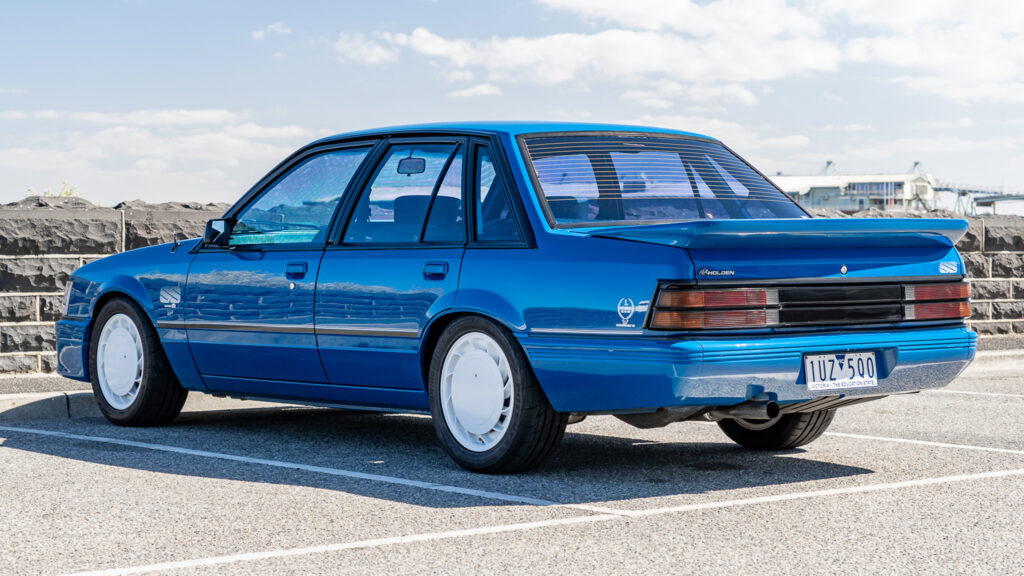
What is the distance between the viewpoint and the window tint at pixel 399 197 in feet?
21.3

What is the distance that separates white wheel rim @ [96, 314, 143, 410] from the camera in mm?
7833

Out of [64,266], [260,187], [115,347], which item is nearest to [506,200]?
[260,187]

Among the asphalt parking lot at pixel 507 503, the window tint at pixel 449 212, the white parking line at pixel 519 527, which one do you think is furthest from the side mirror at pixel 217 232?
the white parking line at pixel 519 527

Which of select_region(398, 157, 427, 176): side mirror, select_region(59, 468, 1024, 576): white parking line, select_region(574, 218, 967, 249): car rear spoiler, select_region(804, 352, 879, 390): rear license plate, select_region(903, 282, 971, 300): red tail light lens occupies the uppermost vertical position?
select_region(398, 157, 427, 176): side mirror

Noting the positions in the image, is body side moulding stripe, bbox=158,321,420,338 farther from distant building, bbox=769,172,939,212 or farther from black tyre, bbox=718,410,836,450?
distant building, bbox=769,172,939,212

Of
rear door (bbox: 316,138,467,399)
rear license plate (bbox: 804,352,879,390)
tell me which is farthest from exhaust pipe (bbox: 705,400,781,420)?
rear door (bbox: 316,138,467,399)

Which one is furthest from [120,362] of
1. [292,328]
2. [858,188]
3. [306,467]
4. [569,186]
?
[858,188]

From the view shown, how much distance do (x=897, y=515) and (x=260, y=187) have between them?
393 centimetres

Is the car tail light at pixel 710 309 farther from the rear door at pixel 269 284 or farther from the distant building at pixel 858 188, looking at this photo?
the distant building at pixel 858 188

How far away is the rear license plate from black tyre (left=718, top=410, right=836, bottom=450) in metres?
1.06

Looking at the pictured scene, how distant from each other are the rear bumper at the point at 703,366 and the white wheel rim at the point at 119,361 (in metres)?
3.04

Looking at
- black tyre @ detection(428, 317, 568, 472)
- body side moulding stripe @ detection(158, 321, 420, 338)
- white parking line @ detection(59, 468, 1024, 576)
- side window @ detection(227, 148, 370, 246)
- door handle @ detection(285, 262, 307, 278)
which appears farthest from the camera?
side window @ detection(227, 148, 370, 246)

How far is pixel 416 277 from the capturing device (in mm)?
6262

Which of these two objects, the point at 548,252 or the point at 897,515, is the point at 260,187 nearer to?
the point at 548,252
